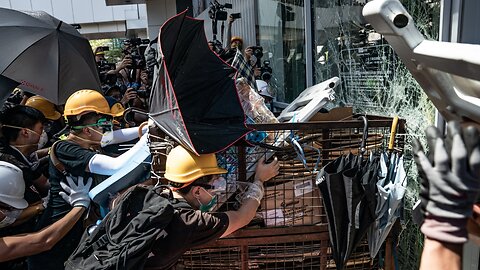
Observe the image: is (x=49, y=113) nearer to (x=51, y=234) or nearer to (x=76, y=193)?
(x=76, y=193)

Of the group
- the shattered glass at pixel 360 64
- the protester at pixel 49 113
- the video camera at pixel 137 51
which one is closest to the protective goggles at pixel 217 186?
the shattered glass at pixel 360 64

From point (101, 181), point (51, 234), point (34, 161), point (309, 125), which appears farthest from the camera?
point (34, 161)

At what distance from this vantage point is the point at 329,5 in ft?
13.5

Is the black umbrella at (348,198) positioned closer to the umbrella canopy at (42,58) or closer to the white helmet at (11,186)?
the white helmet at (11,186)

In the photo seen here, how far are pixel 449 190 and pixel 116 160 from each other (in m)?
1.95

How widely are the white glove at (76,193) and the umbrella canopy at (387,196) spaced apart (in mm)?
1647

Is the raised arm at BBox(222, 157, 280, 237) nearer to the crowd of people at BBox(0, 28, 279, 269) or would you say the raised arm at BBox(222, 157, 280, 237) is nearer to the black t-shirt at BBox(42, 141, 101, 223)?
the crowd of people at BBox(0, 28, 279, 269)

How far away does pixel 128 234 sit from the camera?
5.41 feet

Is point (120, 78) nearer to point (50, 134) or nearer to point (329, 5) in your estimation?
point (50, 134)

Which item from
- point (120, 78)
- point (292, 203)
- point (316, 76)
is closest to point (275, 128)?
point (292, 203)

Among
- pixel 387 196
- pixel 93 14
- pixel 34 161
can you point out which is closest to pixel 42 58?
pixel 34 161

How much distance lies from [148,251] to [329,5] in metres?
3.30

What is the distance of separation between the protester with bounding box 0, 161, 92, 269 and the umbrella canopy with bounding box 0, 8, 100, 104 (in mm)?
2035

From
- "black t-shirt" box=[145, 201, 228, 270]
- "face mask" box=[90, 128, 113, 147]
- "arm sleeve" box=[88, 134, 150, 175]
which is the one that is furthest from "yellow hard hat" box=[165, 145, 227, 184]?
"face mask" box=[90, 128, 113, 147]
